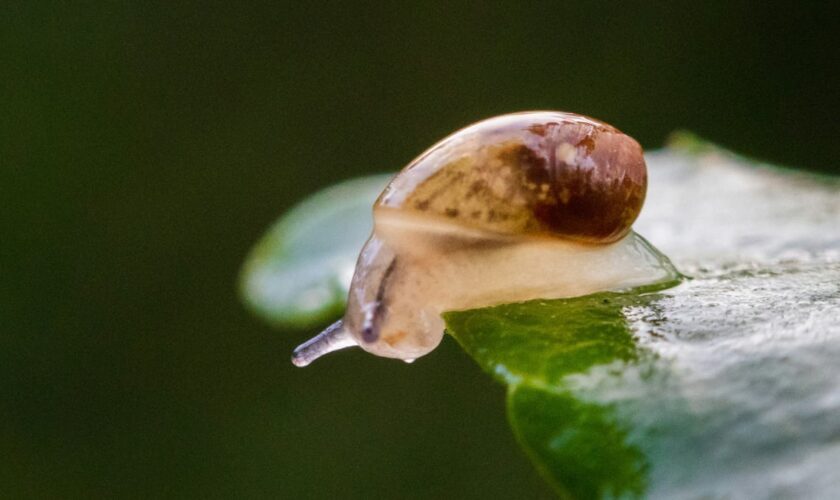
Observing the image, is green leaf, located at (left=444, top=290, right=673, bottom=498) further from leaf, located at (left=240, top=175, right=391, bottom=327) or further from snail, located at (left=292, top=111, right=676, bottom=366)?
leaf, located at (left=240, top=175, right=391, bottom=327)

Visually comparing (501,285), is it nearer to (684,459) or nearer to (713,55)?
(684,459)

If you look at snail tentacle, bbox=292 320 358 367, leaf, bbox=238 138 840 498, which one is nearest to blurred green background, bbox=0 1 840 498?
snail tentacle, bbox=292 320 358 367

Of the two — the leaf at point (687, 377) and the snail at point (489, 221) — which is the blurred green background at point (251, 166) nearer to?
the snail at point (489, 221)

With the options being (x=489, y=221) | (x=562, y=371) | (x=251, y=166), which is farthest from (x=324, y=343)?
(x=251, y=166)

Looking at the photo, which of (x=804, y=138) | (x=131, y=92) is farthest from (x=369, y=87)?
(x=804, y=138)

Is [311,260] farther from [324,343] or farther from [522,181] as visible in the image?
[522,181]

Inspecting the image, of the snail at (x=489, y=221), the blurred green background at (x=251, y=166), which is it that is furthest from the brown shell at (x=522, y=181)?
the blurred green background at (x=251, y=166)
